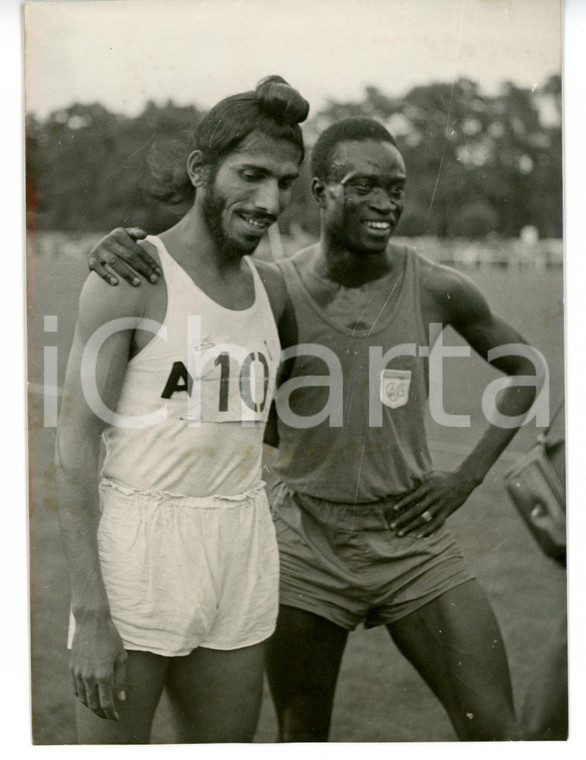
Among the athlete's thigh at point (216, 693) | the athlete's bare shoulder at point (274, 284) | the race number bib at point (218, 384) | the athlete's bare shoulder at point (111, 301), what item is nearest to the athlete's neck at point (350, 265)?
the athlete's bare shoulder at point (274, 284)

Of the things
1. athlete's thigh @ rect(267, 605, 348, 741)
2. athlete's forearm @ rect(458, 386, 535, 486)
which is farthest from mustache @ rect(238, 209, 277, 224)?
athlete's thigh @ rect(267, 605, 348, 741)

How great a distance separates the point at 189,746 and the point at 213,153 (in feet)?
6.55

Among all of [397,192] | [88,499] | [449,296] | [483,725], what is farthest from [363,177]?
[483,725]

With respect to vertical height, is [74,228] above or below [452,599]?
above

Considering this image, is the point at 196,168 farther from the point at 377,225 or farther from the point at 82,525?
the point at 82,525

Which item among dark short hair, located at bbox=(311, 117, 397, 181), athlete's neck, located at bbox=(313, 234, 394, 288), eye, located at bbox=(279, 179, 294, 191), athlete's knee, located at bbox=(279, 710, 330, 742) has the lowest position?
athlete's knee, located at bbox=(279, 710, 330, 742)

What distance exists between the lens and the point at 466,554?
9.52 ft

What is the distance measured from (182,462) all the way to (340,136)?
3.97 ft

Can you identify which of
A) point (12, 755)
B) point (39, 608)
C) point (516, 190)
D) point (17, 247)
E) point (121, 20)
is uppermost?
point (121, 20)

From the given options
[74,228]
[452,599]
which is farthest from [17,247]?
[452,599]

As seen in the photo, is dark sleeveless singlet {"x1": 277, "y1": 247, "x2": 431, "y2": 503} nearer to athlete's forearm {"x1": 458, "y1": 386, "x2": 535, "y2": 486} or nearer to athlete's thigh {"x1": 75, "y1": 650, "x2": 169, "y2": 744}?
athlete's forearm {"x1": 458, "y1": 386, "x2": 535, "y2": 486}

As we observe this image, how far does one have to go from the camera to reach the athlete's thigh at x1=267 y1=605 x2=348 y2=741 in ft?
9.34

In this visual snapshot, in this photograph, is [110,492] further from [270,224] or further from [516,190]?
[516,190]

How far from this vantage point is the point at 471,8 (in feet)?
9.40
